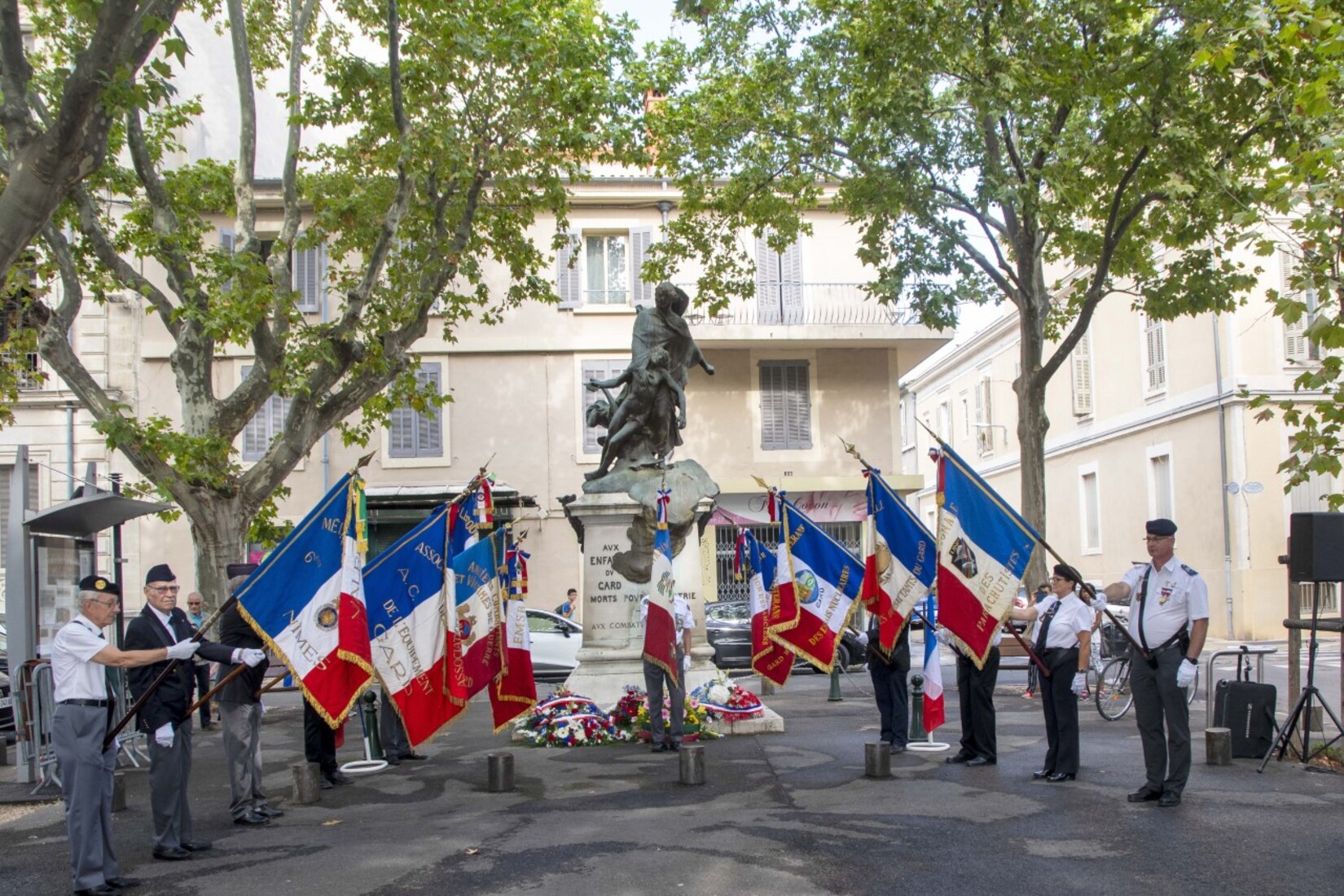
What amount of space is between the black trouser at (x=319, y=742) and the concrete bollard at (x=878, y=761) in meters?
4.52

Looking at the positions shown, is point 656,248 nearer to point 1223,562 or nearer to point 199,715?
point 199,715

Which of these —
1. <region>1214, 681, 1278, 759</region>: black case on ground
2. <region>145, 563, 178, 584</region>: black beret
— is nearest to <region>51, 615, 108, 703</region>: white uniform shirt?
<region>145, 563, 178, 584</region>: black beret

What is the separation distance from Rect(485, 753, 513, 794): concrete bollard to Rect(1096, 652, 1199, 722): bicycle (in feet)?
24.9

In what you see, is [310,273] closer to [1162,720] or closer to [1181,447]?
[1181,447]

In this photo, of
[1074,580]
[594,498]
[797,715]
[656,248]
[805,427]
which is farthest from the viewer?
[805,427]

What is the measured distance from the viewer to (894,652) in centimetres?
1106

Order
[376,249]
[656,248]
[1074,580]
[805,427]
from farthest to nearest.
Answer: [805,427] < [656,248] < [376,249] < [1074,580]

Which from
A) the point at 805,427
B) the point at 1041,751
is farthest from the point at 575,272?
the point at 1041,751

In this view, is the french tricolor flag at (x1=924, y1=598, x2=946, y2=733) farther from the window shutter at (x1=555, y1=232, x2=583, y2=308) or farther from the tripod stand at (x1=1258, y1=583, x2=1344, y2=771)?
the window shutter at (x1=555, y1=232, x2=583, y2=308)

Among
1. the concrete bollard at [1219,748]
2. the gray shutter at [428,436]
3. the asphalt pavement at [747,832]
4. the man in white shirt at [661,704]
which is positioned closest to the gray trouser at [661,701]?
the man in white shirt at [661,704]

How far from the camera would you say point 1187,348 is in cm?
2919

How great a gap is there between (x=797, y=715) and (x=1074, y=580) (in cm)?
593

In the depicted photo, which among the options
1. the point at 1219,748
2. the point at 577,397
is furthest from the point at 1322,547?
the point at 577,397

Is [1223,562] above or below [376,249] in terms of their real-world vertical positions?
below
